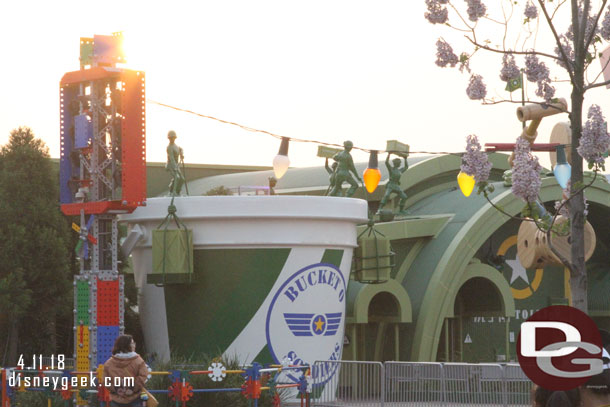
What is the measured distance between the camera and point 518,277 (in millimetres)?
31312

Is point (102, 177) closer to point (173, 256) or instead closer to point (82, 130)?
point (82, 130)

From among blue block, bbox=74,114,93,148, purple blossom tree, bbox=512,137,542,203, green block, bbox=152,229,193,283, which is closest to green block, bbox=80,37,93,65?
blue block, bbox=74,114,93,148

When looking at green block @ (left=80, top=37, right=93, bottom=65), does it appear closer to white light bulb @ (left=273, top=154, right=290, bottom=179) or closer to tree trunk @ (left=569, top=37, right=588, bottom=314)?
white light bulb @ (left=273, top=154, right=290, bottom=179)

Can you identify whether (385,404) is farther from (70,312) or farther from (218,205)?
(70,312)

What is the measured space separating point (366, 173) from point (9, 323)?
857 cm

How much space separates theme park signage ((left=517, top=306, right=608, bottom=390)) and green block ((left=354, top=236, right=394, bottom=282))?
55.9ft

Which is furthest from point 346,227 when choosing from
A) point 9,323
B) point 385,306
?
point 9,323

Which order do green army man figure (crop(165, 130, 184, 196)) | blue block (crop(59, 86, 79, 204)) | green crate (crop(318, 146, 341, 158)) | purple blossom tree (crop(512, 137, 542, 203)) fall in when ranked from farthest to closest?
green crate (crop(318, 146, 341, 158)) < green army man figure (crop(165, 130, 184, 196)) < blue block (crop(59, 86, 79, 204)) < purple blossom tree (crop(512, 137, 542, 203))

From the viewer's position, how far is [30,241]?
22.8m

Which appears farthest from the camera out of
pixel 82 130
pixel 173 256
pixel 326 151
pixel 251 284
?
pixel 326 151

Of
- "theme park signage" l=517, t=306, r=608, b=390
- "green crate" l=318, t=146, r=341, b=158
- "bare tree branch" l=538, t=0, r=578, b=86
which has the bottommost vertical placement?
"theme park signage" l=517, t=306, r=608, b=390

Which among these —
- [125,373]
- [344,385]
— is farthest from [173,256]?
[125,373]

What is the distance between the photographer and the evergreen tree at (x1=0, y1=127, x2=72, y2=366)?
883 inches

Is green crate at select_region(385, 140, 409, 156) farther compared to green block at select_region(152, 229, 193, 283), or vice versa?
green crate at select_region(385, 140, 409, 156)
